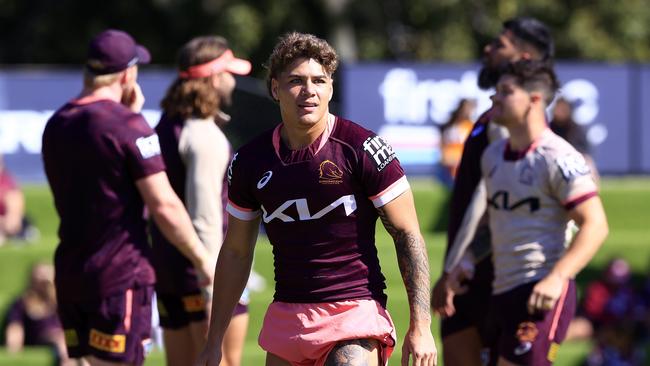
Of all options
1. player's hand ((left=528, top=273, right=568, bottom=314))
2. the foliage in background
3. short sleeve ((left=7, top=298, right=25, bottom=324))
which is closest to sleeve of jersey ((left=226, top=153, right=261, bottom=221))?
player's hand ((left=528, top=273, right=568, bottom=314))

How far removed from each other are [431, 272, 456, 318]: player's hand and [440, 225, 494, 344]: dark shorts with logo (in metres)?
0.10

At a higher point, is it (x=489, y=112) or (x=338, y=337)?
(x=489, y=112)

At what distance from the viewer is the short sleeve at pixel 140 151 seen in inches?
231

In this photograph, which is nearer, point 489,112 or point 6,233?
point 489,112

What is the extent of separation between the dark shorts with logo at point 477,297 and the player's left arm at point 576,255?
72 cm

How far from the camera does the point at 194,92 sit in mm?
6570

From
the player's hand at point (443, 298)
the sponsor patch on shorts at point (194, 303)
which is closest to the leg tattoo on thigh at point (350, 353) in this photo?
the player's hand at point (443, 298)

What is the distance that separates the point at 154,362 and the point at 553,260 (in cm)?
369

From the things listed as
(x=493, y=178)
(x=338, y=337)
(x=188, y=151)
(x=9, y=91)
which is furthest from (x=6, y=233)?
(x=338, y=337)

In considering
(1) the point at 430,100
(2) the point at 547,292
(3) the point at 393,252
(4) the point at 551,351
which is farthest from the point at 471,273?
(1) the point at 430,100

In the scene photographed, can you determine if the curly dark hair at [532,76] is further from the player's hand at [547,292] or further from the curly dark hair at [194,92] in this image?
the curly dark hair at [194,92]

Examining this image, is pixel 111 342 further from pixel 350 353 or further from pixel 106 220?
pixel 350 353

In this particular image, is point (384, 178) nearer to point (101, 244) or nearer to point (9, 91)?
point (101, 244)

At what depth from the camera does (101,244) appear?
5965mm
